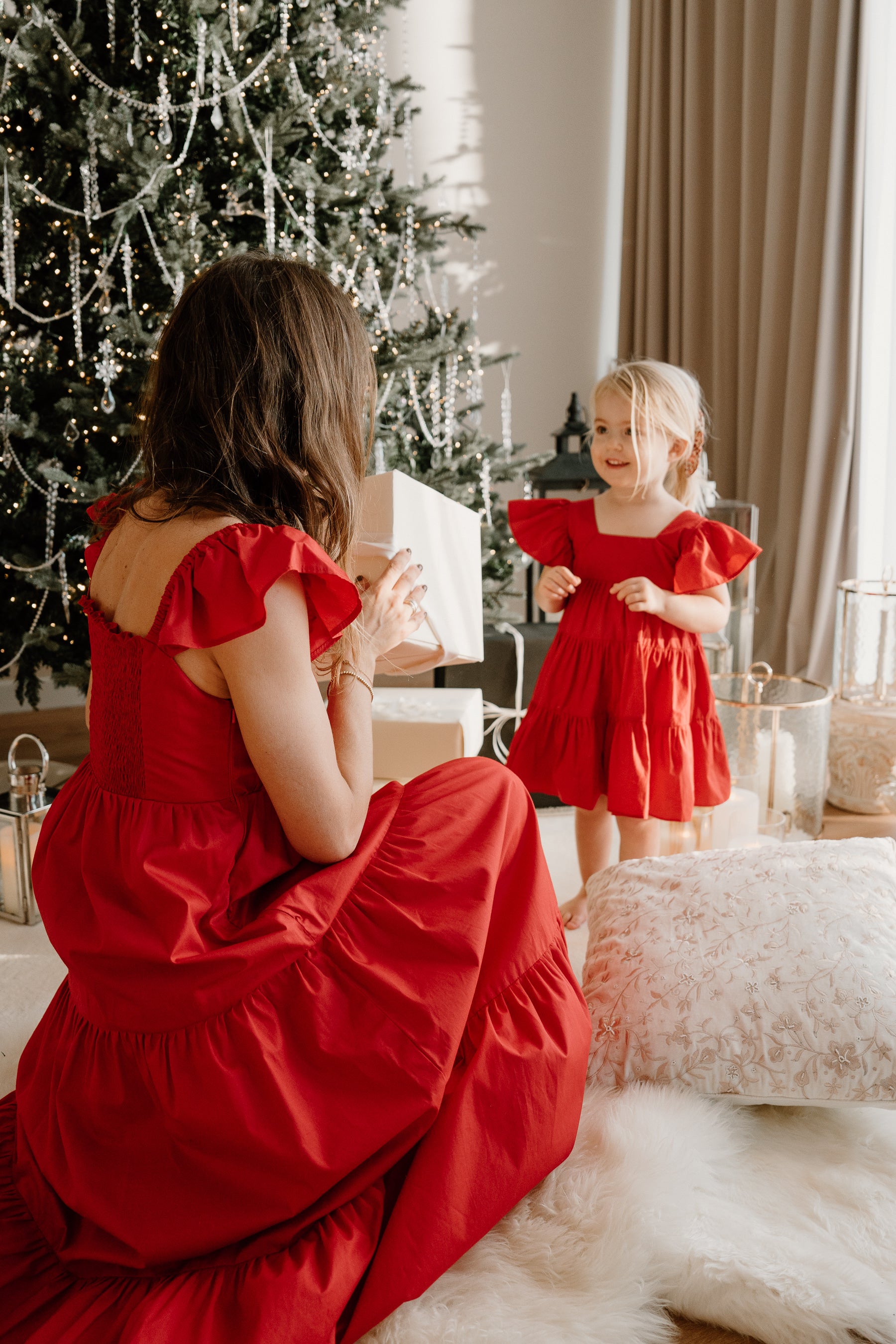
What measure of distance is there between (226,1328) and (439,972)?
34 centimetres

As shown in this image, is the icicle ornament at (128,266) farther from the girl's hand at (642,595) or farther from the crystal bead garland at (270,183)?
the girl's hand at (642,595)

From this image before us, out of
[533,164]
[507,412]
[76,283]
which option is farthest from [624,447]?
[533,164]

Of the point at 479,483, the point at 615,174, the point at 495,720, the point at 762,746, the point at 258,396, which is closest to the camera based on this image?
the point at 258,396

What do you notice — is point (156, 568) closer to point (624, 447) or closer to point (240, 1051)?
point (240, 1051)

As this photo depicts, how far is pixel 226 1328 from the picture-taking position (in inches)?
34.3

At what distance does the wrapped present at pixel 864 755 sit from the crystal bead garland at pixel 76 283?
191 centimetres

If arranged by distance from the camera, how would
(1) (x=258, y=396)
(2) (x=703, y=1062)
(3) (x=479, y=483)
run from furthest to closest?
(3) (x=479, y=483), (2) (x=703, y=1062), (1) (x=258, y=396)

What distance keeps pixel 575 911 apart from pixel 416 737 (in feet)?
1.44

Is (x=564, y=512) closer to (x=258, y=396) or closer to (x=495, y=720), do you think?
(x=495, y=720)

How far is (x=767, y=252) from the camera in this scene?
10.1 ft

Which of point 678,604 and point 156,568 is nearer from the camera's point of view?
point 156,568

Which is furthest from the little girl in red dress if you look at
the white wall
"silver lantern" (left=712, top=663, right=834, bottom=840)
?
the white wall

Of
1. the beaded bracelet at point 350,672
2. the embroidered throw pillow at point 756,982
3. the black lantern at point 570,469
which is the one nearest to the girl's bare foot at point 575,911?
the embroidered throw pillow at point 756,982

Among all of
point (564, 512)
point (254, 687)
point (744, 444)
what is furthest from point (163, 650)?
point (744, 444)
